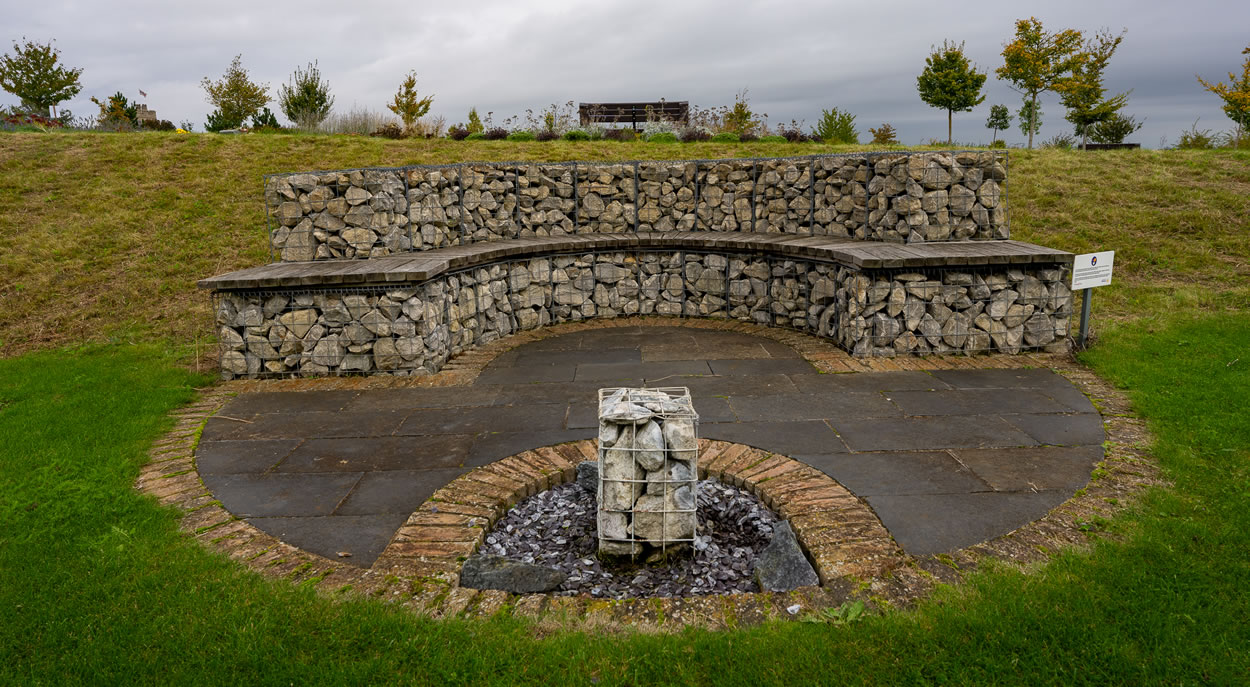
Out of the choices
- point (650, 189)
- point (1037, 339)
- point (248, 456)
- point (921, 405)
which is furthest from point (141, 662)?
point (650, 189)

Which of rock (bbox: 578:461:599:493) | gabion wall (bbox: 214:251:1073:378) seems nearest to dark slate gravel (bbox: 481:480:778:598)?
rock (bbox: 578:461:599:493)

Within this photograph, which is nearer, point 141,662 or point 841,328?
point 141,662

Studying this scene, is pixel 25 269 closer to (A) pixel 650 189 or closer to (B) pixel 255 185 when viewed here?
(B) pixel 255 185

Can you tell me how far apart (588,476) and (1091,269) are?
16.7 ft

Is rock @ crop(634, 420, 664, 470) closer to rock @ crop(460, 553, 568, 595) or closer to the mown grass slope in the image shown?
rock @ crop(460, 553, 568, 595)

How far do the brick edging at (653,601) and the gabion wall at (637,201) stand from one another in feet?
8.46

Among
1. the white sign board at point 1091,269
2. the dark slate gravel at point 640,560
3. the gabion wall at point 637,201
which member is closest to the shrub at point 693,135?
the gabion wall at point 637,201

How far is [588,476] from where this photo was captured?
12.6 ft

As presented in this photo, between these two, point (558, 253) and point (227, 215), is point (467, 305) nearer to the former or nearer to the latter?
point (558, 253)

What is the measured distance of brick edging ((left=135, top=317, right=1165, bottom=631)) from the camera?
2.66 meters

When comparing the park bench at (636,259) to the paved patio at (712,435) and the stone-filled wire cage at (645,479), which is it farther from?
the stone-filled wire cage at (645,479)

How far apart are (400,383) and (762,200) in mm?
5004

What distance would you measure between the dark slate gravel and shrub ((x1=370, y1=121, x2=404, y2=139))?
1734 cm

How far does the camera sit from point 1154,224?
1108 centimetres
